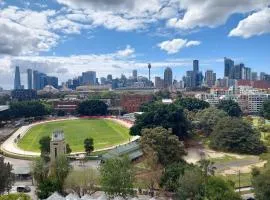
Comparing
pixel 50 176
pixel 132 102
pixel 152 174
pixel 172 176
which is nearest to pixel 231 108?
pixel 132 102

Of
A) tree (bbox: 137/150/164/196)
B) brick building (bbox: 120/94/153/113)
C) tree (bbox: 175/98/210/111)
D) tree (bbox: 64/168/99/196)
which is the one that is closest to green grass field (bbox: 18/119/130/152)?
tree (bbox: 175/98/210/111)

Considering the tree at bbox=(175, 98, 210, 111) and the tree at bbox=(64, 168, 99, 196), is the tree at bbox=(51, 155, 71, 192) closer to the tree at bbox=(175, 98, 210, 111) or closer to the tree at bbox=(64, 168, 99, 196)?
the tree at bbox=(64, 168, 99, 196)

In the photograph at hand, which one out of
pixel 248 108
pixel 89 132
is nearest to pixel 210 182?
pixel 89 132

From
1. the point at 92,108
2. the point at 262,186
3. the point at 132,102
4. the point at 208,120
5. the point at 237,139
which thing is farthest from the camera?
the point at 132,102

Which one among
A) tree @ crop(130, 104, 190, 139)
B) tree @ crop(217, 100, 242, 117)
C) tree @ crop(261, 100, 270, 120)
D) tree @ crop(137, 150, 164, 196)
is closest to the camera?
tree @ crop(137, 150, 164, 196)

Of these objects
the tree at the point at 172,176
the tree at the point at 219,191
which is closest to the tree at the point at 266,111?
the tree at the point at 172,176

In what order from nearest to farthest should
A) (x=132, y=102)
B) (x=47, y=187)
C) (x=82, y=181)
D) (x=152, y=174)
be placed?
1. (x=47, y=187)
2. (x=82, y=181)
3. (x=152, y=174)
4. (x=132, y=102)

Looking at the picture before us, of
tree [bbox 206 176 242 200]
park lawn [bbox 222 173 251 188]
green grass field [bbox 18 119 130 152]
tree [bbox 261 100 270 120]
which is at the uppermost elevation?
tree [bbox 261 100 270 120]

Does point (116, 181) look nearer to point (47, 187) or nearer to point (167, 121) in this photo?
point (47, 187)
